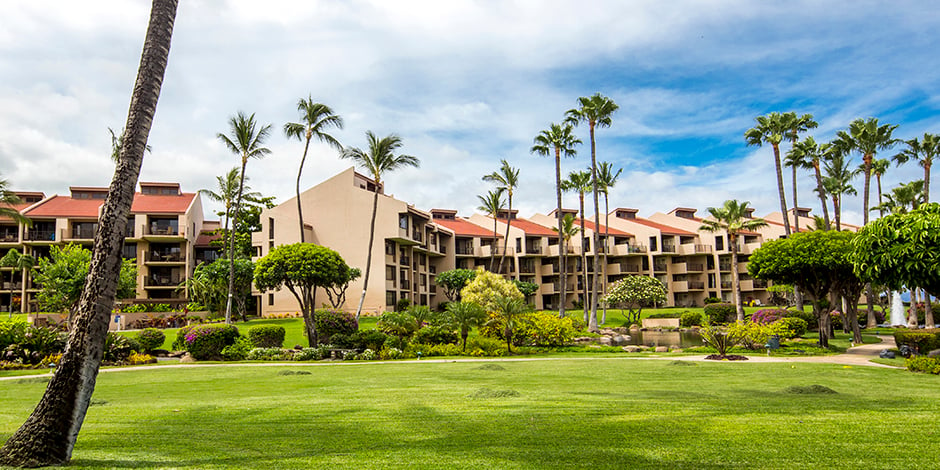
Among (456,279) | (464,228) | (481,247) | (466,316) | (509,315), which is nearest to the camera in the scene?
(466,316)

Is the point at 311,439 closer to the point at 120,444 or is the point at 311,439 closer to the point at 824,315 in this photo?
the point at 120,444

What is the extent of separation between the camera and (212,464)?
6.48 metres

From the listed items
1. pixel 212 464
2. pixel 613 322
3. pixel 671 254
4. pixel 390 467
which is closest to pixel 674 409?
pixel 390 467

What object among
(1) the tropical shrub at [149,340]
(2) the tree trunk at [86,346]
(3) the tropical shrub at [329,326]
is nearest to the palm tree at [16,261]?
(1) the tropical shrub at [149,340]

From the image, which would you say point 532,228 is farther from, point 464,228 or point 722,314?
point 722,314

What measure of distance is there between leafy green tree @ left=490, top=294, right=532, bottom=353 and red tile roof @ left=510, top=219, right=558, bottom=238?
128 feet

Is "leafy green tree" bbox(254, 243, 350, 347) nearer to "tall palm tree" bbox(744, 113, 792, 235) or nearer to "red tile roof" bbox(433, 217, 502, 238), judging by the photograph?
"tall palm tree" bbox(744, 113, 792, 235)

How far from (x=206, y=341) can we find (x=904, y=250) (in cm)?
2460

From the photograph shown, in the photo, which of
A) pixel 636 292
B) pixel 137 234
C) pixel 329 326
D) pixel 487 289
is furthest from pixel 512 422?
pixel 137 234

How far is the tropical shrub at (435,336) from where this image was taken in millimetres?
26859

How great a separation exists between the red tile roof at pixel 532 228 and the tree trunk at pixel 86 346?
60.6 metres

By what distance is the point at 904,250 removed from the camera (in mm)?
17188

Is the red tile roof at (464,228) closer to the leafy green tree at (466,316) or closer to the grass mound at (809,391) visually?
the leafy green tree at (466,316)

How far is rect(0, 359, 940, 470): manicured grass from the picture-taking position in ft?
22.1
